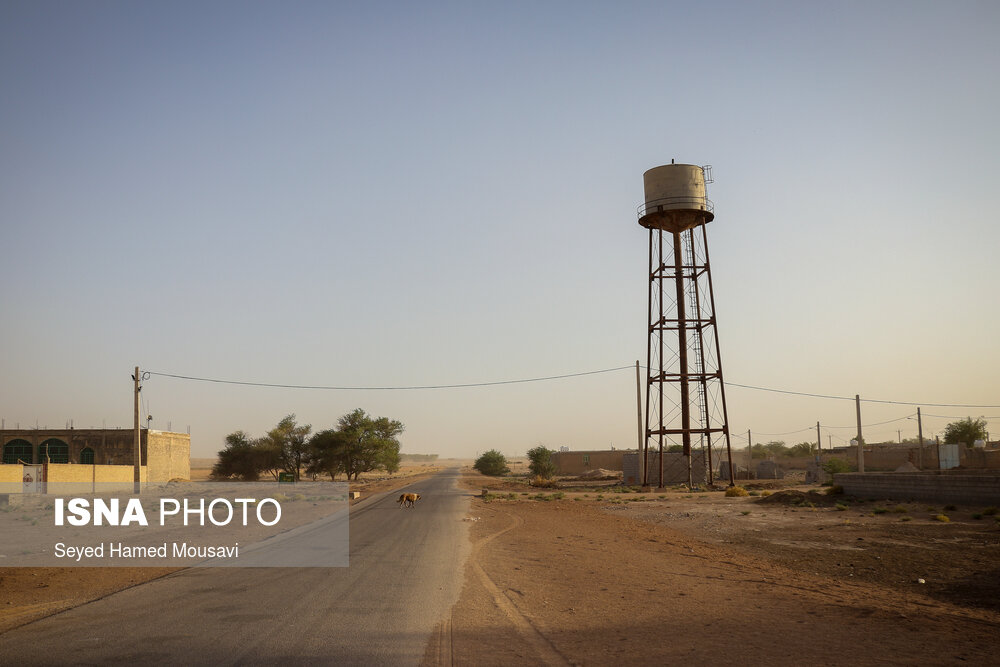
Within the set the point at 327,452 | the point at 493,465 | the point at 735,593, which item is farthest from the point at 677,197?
the point at 493,465

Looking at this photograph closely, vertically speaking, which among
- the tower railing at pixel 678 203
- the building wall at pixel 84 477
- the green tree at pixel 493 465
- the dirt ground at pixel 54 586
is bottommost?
the green tree at pixel 493 465

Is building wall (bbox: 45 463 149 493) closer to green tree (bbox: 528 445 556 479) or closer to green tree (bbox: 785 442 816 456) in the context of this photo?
green tree (bbox: 528 445 556 479)

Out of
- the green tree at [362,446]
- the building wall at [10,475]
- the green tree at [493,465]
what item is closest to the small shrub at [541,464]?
the green tree at [362,446]

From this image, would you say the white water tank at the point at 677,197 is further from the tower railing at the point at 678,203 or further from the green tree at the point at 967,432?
the green tree at the point at 967,432

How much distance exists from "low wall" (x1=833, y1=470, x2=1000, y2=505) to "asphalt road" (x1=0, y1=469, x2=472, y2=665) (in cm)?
2095

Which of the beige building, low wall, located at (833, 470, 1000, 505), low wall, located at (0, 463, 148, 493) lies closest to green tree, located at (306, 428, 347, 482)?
the beige building

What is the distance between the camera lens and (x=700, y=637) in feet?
29.9

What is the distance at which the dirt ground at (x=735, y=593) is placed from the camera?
27.6 ft

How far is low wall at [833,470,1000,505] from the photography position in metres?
25.7

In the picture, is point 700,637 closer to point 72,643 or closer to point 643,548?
point 72,643

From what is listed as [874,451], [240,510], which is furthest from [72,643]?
[874,451]

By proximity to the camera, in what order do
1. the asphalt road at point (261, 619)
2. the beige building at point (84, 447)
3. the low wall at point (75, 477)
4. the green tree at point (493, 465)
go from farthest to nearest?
the green tree at point (493, 465), the beige building at point (84, 447), the low wall at point (75, 477), the asphalt road at point (261, 619)

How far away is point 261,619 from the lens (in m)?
9.69

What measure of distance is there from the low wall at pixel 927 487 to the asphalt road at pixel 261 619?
20948mm
